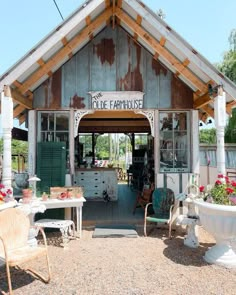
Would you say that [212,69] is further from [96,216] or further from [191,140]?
[96,216]

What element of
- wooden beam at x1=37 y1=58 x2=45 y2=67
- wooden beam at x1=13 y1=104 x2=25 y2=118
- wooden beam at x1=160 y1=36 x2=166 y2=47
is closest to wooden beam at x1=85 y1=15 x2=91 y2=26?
wooden beam at x1=37 y1=58 x2=45 y2=67

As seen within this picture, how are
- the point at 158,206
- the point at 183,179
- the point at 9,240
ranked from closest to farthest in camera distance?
the point at 9,240
the point at 158,206
the point at 183,179

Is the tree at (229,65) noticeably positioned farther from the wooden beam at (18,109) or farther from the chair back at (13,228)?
the chair back at (13,228)

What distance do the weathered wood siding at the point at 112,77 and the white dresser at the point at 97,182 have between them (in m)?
3.26

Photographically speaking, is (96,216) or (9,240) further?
(96,216)

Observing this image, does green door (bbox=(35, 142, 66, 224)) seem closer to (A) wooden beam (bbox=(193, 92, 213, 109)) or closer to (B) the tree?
(A) wooden beam (bbox=(193, 92, 213, 109))

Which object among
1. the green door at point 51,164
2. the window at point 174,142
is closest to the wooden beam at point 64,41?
the green door at point 51,164

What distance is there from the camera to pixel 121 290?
10.6 ft

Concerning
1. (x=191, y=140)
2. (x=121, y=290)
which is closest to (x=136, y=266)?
(x=121, y=290)

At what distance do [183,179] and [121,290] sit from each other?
11.0 feet

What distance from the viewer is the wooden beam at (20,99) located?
5184 millimetres

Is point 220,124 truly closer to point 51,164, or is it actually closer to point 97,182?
point 51,164

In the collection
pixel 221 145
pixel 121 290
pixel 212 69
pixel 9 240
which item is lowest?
pixel 121 290

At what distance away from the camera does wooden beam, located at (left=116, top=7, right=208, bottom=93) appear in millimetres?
5445
